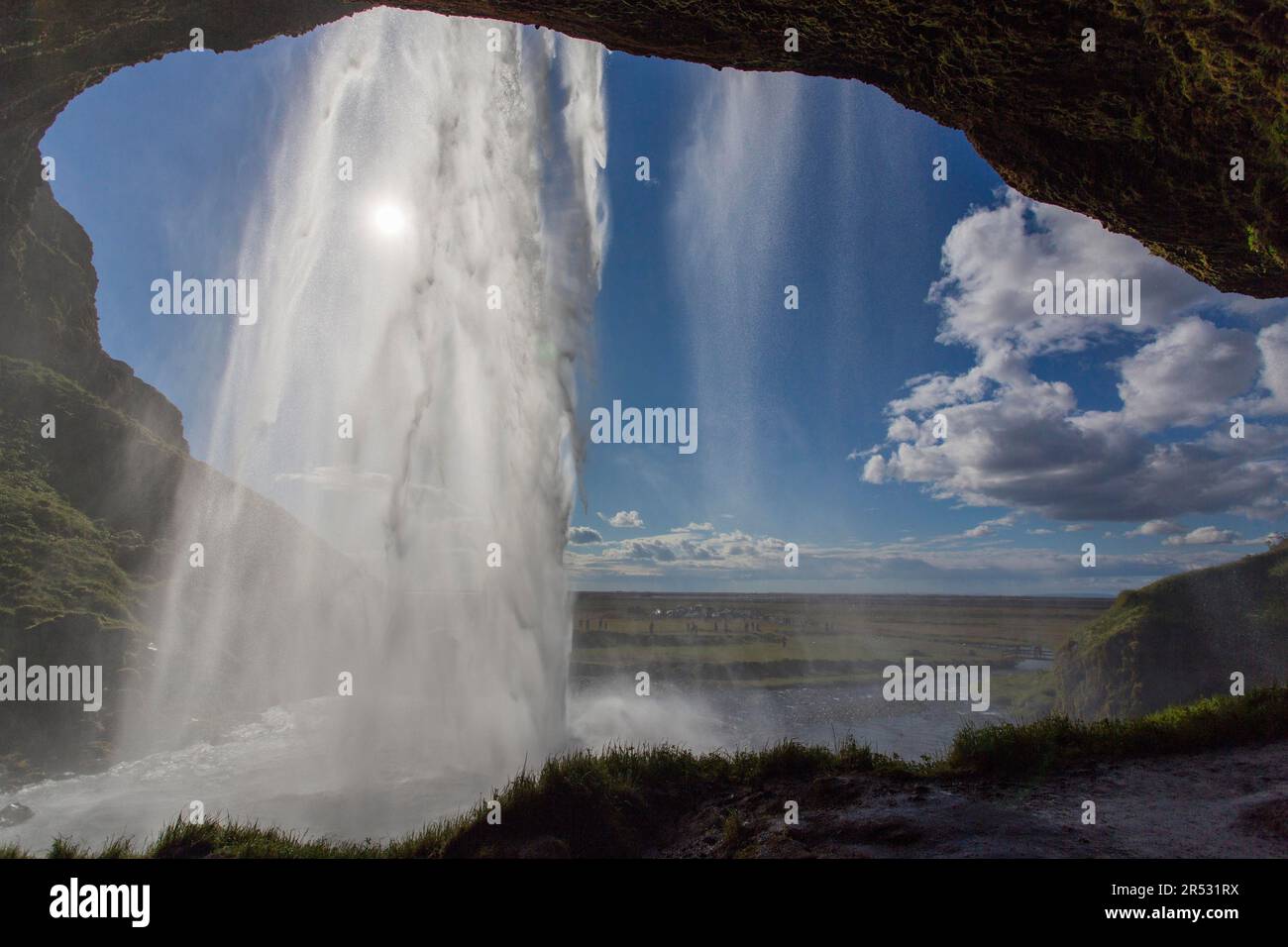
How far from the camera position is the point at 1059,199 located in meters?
8.96

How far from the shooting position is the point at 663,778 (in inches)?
289

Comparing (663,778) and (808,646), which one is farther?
(808,646)

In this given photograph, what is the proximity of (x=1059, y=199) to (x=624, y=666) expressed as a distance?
39103 mm

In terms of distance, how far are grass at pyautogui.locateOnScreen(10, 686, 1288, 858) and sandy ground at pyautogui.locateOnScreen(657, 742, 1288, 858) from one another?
0.29 metres

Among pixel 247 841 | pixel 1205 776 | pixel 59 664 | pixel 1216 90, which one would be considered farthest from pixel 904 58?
pixel 59 664

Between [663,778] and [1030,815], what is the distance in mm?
4239

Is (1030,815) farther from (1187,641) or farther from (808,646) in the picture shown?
(808,646)

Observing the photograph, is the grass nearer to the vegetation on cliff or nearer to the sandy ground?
the sandy ground

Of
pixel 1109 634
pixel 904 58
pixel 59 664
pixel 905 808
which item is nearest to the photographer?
pixel 905 808

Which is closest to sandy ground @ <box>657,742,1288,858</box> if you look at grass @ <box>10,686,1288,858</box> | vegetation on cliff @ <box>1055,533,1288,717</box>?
grass @ <box>10,686,1288,858</box>

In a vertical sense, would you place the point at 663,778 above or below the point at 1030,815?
below

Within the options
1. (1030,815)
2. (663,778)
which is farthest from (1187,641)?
(663,778)
